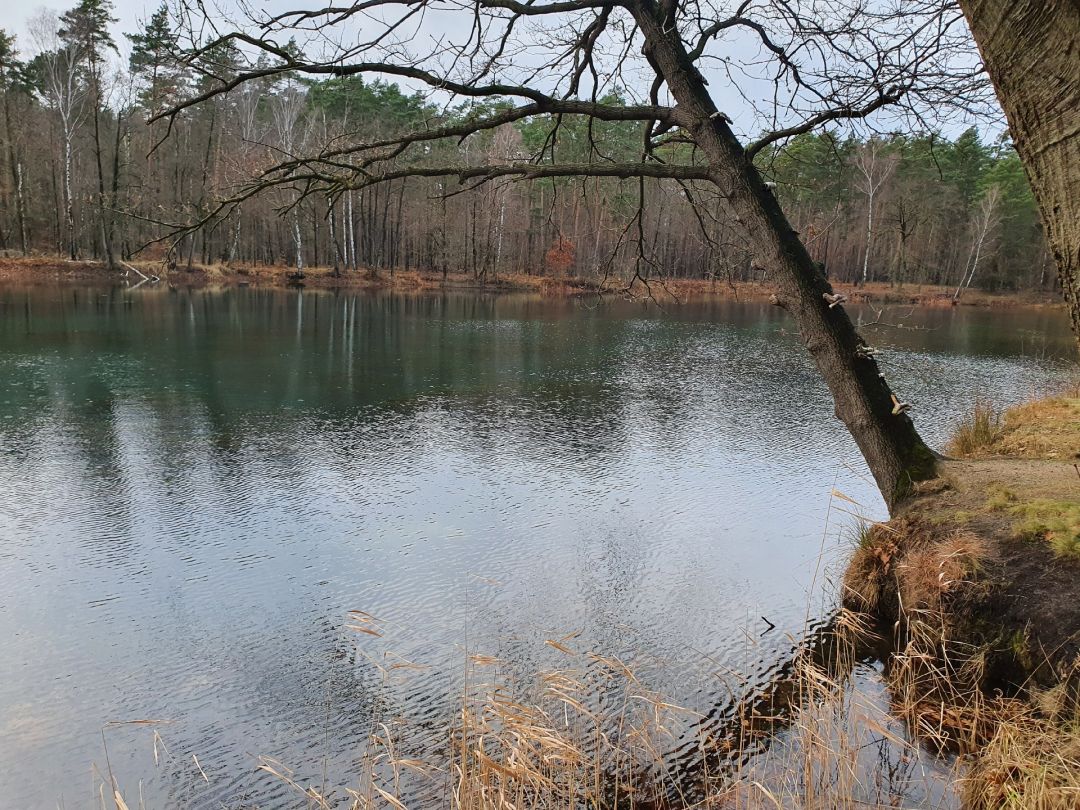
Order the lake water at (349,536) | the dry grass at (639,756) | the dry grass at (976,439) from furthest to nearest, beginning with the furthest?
the dry grass at (976,439)
the lake water at (349,536)
the dry grass at (639,756)

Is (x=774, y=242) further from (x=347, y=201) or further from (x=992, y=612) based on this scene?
(x=347, y=201)

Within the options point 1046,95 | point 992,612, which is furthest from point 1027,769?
point 1046,95

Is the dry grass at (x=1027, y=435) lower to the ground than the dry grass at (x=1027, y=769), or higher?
higher

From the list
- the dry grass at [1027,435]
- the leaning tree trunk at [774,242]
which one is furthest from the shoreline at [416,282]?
the leaning tree trunk at [774,242]

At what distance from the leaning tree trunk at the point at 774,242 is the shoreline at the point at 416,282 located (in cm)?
2613

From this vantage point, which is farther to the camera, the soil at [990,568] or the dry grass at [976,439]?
the dry grass at [976,439]

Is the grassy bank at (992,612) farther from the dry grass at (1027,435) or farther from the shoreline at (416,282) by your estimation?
the shoreline at (416,282)

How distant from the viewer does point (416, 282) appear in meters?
40.8

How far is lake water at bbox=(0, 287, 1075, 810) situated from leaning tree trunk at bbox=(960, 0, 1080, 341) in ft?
10.3

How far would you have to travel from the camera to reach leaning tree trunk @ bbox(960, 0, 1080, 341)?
72.1 inches

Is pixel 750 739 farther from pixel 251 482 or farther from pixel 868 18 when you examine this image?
pixel 251 482

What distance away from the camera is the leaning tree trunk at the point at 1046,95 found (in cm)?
183

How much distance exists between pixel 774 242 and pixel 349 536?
479cm

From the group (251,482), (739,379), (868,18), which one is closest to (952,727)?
(868,18)
